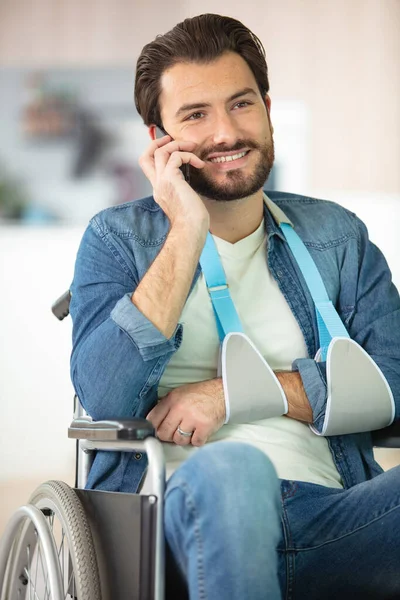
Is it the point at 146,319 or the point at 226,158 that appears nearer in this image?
the point at 146,319

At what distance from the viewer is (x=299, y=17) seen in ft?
16.0

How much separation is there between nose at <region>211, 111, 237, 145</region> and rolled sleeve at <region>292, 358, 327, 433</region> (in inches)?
19.3

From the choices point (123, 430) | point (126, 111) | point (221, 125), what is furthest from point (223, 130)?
point (126, 111)

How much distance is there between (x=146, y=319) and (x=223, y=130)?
1.66 feet

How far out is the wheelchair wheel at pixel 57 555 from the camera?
1372 millimetres

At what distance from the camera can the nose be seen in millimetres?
1812

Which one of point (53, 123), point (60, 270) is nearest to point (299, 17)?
point (53, 123)

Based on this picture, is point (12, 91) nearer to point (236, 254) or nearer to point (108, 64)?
point (108, 64)

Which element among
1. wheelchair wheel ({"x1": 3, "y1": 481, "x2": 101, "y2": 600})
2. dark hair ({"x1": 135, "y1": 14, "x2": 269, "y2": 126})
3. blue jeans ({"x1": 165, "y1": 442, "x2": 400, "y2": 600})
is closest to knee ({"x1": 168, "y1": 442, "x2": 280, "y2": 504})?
blue jeans ({"x1": 165, "y1": 442, "x2": 400, "y2": 600})

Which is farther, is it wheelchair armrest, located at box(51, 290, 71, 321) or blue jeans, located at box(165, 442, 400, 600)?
wheelchair armrest, located at box(51, 290, 71, 321)

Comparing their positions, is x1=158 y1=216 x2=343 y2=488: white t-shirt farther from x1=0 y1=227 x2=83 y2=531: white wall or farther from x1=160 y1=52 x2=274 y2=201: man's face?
x1=0 y1=227 x2=83 y2=531: white wall

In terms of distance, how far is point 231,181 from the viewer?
1.83 metres

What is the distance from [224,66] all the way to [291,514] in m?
0.96

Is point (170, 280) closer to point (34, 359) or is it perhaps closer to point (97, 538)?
point (97, 538)
